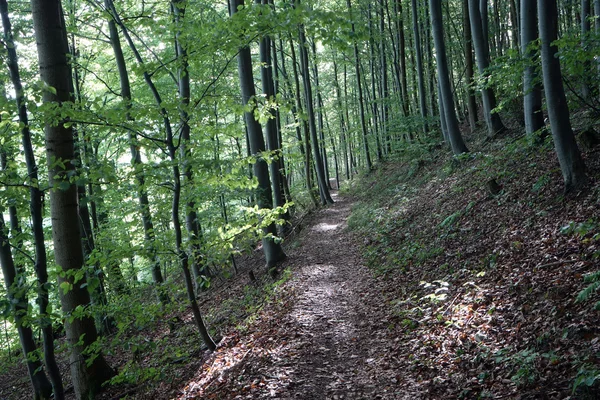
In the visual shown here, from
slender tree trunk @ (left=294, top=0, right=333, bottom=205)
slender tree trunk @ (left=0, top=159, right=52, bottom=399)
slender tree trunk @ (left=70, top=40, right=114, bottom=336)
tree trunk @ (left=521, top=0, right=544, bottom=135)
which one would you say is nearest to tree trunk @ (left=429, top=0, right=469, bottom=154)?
tree trunk @ (left=521, top=0, right=544, bottom=135)

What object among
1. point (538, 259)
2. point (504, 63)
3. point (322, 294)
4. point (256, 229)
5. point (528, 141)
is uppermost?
point (504, 63)

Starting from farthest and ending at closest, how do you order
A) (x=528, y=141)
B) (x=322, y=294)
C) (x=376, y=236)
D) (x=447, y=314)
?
1. (x=376, y=236)
2. (x=528, y=141)
3. (x=322, y=294)
4. (x=447, y=314)

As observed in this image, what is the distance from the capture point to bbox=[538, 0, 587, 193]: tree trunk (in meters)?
6.11

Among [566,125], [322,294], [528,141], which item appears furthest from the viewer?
[528,141]

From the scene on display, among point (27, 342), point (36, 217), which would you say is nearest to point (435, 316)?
point (36, 217)

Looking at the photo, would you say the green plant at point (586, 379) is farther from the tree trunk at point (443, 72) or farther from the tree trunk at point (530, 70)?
the tree trunk at point (443, 72)

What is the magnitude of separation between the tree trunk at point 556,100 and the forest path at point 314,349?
12.6ft

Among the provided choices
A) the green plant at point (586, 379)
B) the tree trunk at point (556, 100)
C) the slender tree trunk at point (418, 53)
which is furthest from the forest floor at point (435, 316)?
the slender tree trunk at point (418, 53)

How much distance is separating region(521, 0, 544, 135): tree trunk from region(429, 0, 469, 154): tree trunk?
354cm

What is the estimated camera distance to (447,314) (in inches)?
216

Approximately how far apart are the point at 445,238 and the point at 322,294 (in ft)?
9.54

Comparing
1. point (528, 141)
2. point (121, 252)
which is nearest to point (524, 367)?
point (121, 252)

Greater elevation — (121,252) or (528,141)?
(528,141)

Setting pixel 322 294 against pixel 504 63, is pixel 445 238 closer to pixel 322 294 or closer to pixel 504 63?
pixel 322 294
